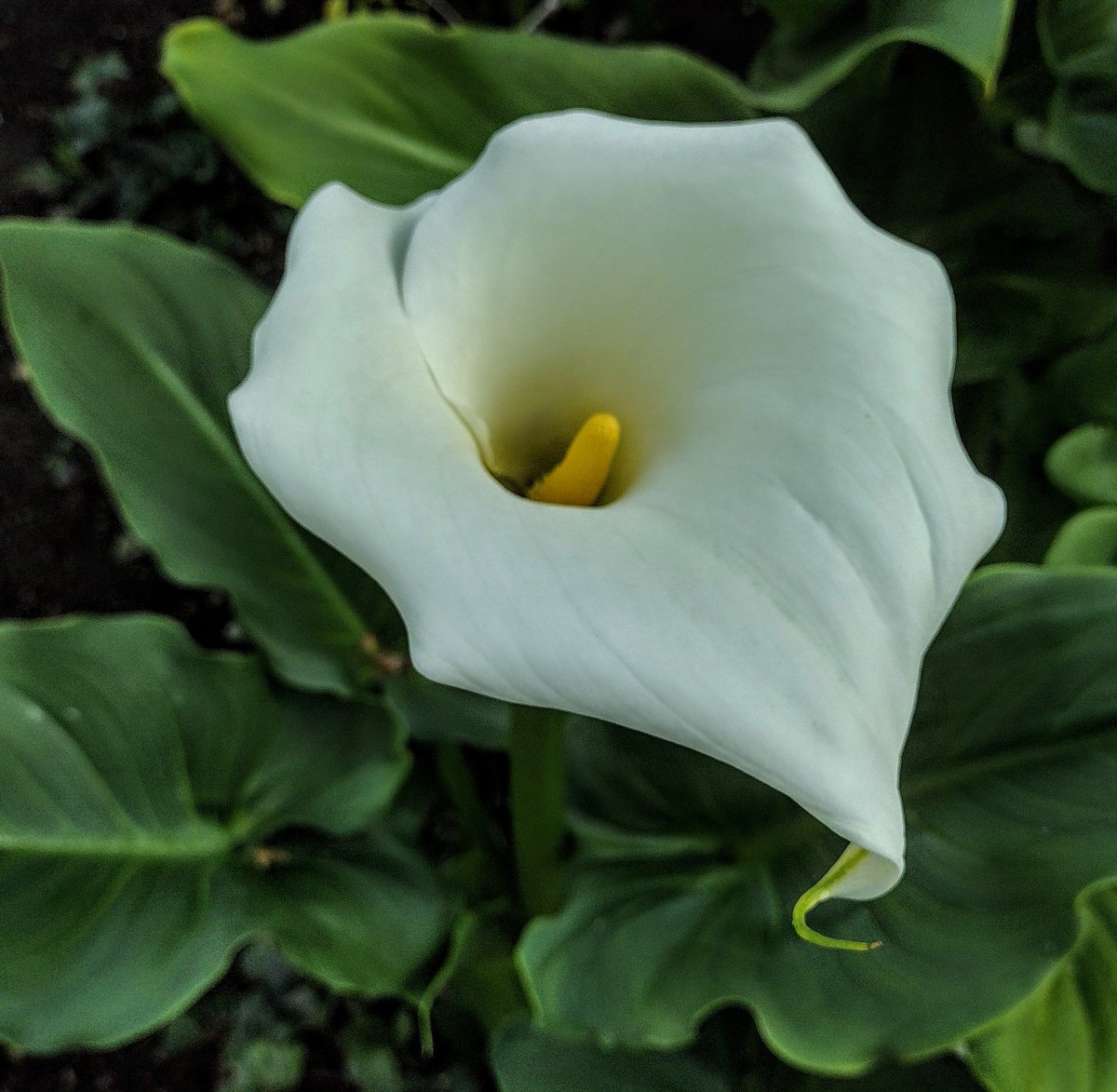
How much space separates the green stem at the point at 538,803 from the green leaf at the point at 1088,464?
2.00ft

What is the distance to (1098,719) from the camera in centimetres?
70

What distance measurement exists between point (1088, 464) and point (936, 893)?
557 millimetres

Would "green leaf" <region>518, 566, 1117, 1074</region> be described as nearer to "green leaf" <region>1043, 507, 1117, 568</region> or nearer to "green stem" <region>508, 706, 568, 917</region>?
"green stem" <region>508, 706, 568, 917</region>

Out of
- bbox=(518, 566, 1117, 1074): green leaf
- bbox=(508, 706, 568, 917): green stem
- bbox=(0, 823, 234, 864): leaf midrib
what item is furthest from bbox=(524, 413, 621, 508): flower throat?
bbox=(0, 823, 234, 864): leaf midrib

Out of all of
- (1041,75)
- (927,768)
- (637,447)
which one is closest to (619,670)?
(637,447)

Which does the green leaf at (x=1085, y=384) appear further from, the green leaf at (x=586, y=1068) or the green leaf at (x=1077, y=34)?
the green leaf at (x=586, y=1068)

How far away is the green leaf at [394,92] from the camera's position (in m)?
0.98

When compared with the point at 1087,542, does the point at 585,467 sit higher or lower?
higher

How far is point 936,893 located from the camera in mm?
713

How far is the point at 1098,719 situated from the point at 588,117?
1.70 feet

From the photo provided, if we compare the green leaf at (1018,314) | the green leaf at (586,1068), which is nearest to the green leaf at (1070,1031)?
the green leaf at (586,1068)

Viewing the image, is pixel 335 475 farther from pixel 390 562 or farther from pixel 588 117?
pixel 588 117

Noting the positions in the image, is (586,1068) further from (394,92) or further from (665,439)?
(394,92)

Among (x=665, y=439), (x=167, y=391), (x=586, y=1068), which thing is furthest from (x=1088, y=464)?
(x=167, y=391)
